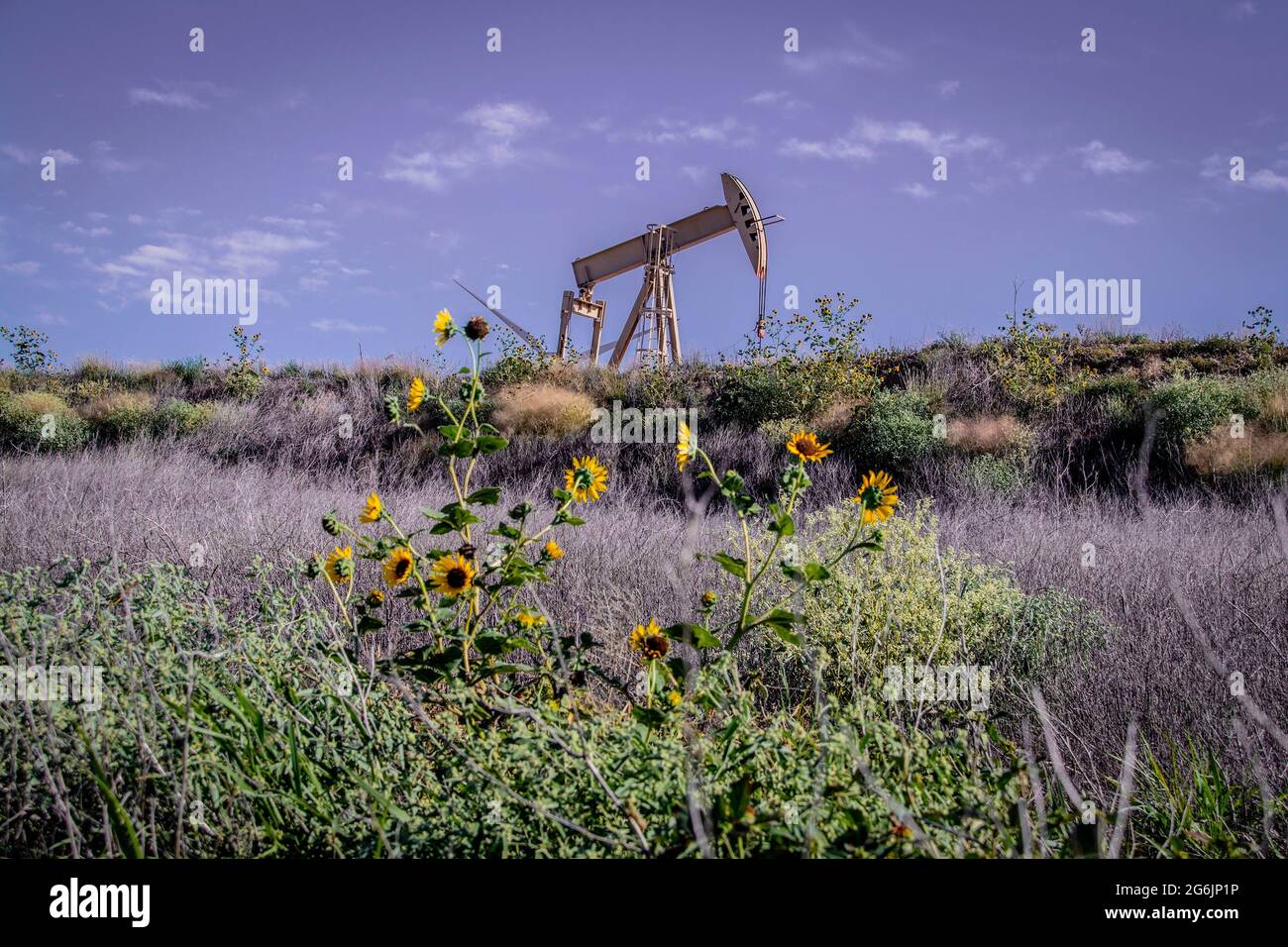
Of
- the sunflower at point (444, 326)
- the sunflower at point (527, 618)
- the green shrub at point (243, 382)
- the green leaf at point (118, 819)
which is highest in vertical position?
the green shrub at point (243, 382)

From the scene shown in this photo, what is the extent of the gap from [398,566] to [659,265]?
15927 mm

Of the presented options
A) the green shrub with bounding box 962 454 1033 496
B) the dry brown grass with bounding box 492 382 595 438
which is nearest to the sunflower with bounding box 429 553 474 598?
the green shrub with bounding box 962 454 1033 496

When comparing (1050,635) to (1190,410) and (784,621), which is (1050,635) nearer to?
(784,621)

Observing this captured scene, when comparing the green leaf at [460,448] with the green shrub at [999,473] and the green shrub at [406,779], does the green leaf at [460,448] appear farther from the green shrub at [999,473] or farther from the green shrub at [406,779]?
the green shrub at [999,473]

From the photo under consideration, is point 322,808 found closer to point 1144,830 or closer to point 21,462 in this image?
point 1144,830

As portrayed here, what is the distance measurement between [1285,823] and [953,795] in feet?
4.05

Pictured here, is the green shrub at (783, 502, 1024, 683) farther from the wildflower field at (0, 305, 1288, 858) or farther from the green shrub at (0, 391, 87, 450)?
the green shrub at (0, 391, 87, 450)

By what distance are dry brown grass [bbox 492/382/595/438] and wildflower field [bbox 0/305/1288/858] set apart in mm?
3668

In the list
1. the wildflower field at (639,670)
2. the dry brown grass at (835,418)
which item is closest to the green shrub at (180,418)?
the wildflower field at (639,670)

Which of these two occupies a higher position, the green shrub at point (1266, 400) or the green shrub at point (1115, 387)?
the green shrub at point (1115, 387)

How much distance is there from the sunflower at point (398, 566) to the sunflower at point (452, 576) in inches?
2.9

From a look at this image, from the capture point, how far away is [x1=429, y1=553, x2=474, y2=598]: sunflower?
1.98 meters

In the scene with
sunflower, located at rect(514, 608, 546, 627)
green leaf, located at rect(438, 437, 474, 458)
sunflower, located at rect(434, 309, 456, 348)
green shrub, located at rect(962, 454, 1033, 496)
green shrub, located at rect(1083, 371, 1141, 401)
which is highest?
green shrub, located at rect(1083, 371, 1141, 401)

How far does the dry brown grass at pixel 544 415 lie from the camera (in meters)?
11.7
